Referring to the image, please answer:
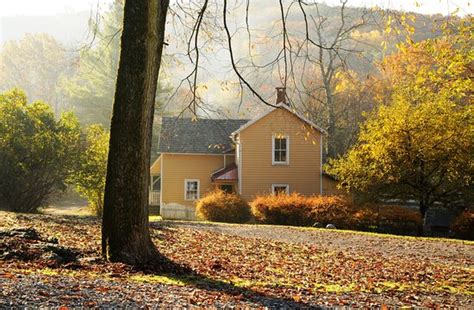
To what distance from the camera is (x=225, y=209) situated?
26453 mm

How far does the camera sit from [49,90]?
65.3 meters

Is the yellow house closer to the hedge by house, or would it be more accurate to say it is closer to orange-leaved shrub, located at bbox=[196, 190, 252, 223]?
orange-leaved shrub, located at bbox=[196, 190, 252, 223]

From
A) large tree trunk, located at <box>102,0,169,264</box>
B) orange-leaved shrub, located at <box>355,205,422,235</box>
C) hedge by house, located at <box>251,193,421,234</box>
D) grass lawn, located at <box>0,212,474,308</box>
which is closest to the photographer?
grass lawn, located at <box>0,212,474,308</box>

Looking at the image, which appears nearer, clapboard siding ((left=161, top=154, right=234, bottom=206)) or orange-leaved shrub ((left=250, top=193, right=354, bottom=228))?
orange-leaved shrub ((left=250, top=193, right=354, bottom=228))

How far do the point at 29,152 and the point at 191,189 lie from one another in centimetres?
1184

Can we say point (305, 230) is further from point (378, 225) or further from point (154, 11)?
point (154, 11)

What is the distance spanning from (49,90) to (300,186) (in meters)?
43.9

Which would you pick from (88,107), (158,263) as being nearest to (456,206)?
(158,263)

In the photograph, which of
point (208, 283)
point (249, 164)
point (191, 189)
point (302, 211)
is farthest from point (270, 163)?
point (208, 283)

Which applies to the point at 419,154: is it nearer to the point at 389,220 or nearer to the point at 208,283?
the point at 389,220

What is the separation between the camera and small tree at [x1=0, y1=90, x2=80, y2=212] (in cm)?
2311

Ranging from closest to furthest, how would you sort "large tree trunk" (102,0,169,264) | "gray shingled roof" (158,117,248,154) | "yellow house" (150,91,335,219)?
"large tree trunk" (102,0,169,264) → "yellow house" (150,91,335,219) → "gray shingled roof" (158,117,248,154)

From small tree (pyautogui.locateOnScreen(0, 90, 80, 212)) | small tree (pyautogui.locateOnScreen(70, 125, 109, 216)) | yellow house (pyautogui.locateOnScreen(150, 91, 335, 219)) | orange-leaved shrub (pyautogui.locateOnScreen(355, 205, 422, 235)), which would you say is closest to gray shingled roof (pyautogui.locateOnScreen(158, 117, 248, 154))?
yellow house (pyautogui.locateOnScreen(150, 91, 335, 219))

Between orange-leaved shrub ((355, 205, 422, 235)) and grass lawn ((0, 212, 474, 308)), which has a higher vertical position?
orange-leaved shrub ((355, 205, 422, 235))
